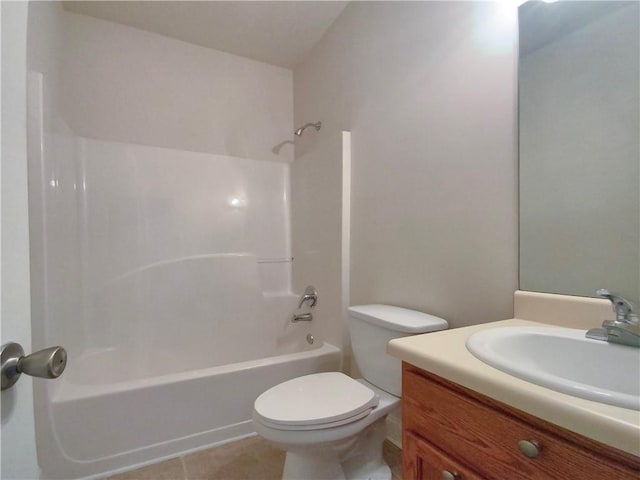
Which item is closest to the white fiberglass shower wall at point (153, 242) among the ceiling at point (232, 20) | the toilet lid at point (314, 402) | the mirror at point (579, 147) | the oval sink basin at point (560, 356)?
the ceiling at point (232, 20)

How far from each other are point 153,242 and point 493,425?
83.7 inches

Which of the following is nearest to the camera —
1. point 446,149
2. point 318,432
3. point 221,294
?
point 318,432

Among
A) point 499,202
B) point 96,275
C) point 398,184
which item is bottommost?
point 96,275

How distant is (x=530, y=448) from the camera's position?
1.60 ft

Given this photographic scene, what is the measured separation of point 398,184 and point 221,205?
1.42 m

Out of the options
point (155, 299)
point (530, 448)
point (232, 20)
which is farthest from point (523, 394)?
point (232, 20)

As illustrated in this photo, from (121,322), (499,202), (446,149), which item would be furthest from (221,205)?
(499,202)

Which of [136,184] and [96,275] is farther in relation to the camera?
[136,184]

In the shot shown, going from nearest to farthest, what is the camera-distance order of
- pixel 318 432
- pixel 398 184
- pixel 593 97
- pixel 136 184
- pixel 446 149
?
pixel 593 97, pixel 318 432, pixel 446 149, pixel 398 184, pixel 136 184

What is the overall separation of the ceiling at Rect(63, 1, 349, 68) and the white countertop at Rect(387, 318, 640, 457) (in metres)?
2.06

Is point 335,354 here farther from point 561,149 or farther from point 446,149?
point 561,149

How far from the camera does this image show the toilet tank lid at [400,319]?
1.12 metres

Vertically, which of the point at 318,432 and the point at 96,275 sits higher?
the point at 96,275

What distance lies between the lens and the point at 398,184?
1485 mm
